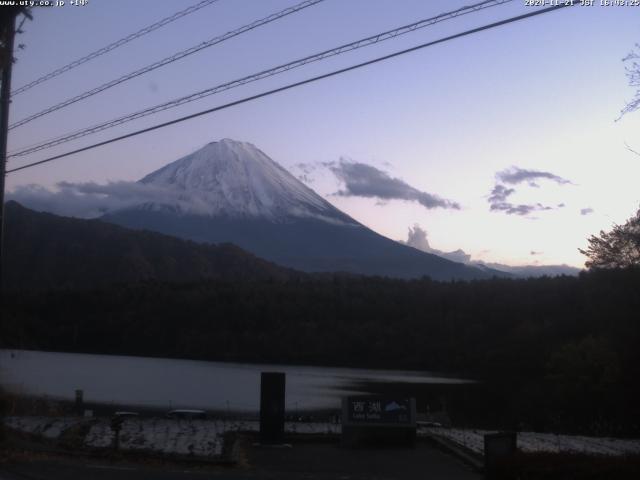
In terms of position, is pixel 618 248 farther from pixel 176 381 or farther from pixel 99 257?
pixel 99 257

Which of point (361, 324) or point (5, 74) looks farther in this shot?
point (361, 324)

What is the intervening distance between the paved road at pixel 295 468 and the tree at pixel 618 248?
58.8 feet

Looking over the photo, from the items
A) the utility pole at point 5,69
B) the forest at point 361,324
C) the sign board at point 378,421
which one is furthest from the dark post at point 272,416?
the forest at point 361,324

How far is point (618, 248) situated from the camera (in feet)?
119

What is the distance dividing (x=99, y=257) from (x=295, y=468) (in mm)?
119986

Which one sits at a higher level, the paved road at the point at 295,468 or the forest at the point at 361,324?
the forest at the point at 361,324

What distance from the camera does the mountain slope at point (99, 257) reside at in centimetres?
12144

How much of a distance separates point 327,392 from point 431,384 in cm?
1075

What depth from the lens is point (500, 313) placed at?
7862 cm

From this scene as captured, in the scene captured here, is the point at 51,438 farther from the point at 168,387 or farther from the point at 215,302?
the point at 215,302

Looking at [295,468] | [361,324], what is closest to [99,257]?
[361,324]

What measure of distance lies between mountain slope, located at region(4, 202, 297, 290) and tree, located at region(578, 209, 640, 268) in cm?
8226

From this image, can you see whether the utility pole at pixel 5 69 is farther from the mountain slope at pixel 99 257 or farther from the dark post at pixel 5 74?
the mountain slope at pixel 99 257

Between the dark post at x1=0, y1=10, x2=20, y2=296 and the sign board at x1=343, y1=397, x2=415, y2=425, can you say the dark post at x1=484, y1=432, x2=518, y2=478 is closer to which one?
the sign board at x1=343, y1=397, x2=415, y2=425
